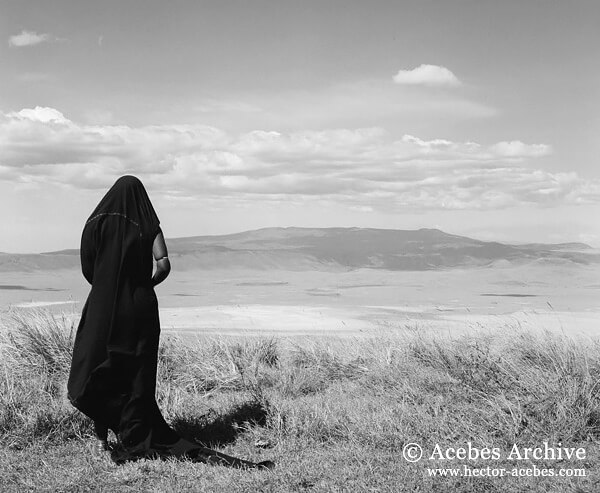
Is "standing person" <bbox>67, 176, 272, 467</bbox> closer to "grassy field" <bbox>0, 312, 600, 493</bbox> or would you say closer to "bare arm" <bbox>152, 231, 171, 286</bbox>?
"bare arm" <bbox>152, 231, 171, 286</bbox>

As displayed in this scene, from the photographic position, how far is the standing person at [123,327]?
5.57m

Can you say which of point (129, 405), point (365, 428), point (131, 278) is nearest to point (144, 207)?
point (131, 278)

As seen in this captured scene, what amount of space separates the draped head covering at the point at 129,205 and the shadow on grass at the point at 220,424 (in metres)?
2.11

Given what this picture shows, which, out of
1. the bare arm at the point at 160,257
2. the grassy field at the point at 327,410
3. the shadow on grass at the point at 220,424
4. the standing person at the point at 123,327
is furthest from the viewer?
the shadow on grass at the point at 220,424

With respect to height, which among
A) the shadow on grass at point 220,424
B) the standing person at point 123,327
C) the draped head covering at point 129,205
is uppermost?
the draped head covering at point 129,205

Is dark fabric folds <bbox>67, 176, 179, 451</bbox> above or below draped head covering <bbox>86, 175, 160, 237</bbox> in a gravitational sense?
below

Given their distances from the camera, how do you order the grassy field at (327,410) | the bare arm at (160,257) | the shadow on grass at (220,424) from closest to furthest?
the grassy field at (327,410) → the bare arm at (160,257) → the shadow on grass at (220,424)

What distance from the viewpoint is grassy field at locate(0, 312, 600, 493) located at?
17.5 ft

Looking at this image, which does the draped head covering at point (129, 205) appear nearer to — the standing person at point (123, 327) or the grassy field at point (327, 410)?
the standing person at point (123, 327)

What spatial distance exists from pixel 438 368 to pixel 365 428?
117 inches

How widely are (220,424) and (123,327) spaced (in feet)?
5.74

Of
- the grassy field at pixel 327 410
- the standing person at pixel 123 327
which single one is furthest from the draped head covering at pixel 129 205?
the grassy field at pixel 327 410

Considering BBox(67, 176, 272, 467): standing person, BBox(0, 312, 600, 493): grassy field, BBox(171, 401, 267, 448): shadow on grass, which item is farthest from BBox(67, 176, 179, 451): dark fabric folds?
BBox(171, 401, 267, 448): shadow on grass

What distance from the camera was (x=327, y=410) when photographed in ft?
23.2
